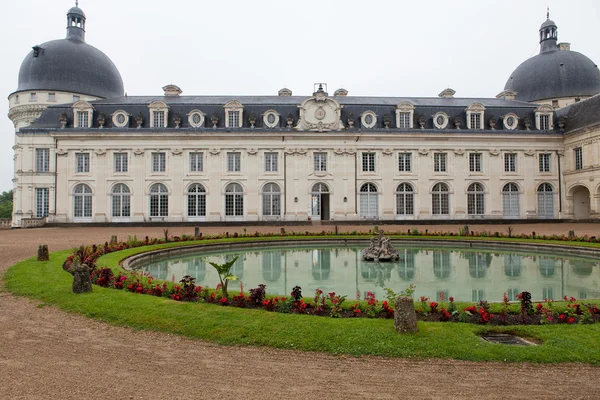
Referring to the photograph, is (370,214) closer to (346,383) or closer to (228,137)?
(228,137)

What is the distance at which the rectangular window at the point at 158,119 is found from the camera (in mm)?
39531

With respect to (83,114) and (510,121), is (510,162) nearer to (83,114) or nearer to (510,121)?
(510,121)

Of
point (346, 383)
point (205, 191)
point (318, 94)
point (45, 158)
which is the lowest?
point (346, 383)

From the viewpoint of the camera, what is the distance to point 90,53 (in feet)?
157

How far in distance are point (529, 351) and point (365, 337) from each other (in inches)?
95.1

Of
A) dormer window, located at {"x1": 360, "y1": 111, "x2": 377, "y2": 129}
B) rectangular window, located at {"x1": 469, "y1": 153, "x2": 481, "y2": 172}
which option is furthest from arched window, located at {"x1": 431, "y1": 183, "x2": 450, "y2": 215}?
dormer window, located at {"x1": 360, "y1": 111, "x2": 377, "y2": 129}

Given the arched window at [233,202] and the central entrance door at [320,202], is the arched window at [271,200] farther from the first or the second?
the central entrance door at [320,202]

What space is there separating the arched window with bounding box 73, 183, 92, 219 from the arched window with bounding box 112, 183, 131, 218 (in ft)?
7.43

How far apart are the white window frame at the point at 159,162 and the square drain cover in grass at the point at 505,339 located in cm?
3706

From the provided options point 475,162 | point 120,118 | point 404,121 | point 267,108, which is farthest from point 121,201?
point 475,162

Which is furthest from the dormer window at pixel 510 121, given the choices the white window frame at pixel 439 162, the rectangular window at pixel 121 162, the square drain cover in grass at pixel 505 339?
the square drain cover in grass at pixel 505 339

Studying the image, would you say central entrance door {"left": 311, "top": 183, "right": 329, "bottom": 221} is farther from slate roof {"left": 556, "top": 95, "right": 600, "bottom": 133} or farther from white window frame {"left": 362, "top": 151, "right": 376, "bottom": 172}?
slate roof {"left": 556, "top": 95, "right": 600, "bottom": 133}

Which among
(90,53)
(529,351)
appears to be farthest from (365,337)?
(90,53)

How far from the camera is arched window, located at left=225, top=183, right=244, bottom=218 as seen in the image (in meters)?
40.1
